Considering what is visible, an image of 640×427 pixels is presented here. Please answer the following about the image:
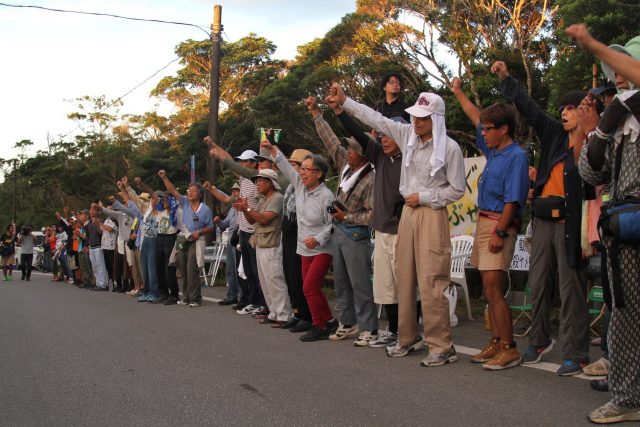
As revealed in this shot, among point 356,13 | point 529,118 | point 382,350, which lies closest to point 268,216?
point 382,350

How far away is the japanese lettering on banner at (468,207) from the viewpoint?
973 centimetres

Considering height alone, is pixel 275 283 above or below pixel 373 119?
below

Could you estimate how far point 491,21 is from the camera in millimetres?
23953

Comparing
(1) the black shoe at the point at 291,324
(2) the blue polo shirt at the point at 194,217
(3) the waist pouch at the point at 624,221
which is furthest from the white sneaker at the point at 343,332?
(2) the blue polo shirt at the point at 194,217

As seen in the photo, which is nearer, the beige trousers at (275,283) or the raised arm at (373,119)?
the raised arm at (373,119)

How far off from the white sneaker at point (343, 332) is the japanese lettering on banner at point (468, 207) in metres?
3.01

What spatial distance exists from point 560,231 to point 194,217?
6.92m

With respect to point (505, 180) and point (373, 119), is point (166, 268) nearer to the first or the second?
point (373, 119)

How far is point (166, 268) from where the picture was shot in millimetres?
11680

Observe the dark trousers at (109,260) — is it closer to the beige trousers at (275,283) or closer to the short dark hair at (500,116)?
the beige trousers at (275,283)

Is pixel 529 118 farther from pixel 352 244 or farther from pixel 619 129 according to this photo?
pixel 352 244

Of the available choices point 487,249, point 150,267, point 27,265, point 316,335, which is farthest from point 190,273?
point 27,265

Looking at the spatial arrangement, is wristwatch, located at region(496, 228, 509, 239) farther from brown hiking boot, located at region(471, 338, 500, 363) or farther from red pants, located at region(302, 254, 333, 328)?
red pants, located at region(302, 254, 333, 328)

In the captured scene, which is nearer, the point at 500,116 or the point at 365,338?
the point at 500,116
